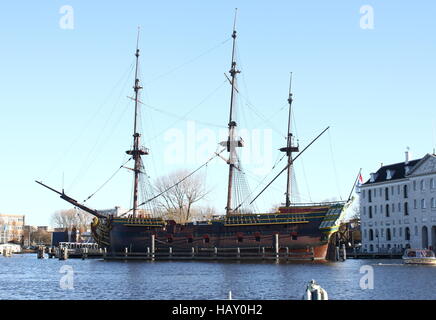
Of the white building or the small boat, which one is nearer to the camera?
the small boat

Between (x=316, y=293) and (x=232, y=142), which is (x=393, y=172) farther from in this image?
(x=316, y=293)

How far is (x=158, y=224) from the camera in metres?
79.1

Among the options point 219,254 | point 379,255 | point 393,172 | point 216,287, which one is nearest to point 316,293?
point 216,287

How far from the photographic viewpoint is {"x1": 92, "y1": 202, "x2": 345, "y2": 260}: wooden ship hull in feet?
237

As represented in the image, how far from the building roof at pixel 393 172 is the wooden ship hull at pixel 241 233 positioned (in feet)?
133

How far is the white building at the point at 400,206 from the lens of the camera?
100562 mm

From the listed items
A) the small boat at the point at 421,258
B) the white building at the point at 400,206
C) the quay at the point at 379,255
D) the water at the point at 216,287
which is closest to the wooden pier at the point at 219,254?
the small boat at the point at 421,258

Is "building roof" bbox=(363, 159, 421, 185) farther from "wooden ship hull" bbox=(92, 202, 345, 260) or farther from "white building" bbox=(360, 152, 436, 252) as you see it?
"wooden ship hull" bbox=(92, 202, 345, 260)

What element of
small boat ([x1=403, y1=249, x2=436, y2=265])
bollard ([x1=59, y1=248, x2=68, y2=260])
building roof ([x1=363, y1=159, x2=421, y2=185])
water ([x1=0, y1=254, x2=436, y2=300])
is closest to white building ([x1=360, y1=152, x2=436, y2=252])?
building roof ([x1=363, y1=159, x2=421, y2=185])

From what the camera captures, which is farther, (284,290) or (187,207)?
(187,207)

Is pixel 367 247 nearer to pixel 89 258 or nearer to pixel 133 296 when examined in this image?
pixel 89 258

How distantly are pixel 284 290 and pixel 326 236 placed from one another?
1411 inches
